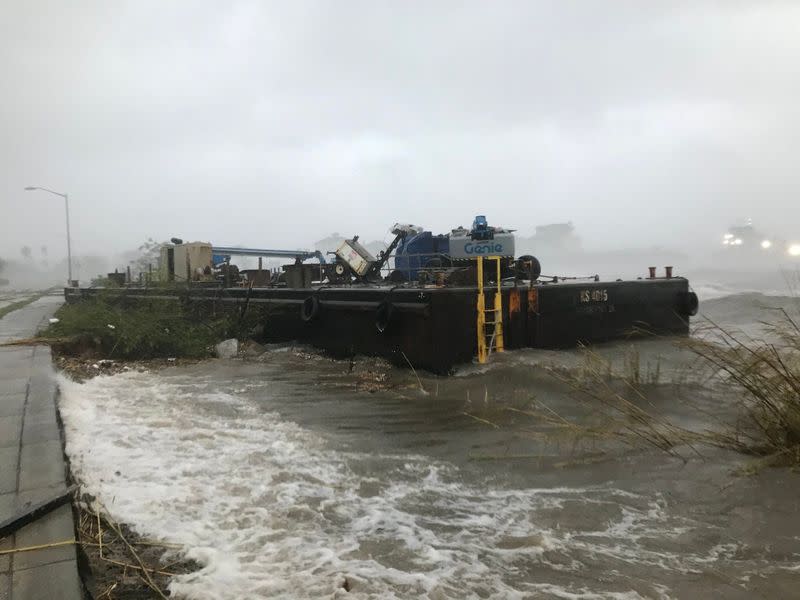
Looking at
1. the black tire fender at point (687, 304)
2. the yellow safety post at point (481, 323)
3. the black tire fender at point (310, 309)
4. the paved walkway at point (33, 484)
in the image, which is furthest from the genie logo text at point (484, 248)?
the paved walkway at point (33, 484)

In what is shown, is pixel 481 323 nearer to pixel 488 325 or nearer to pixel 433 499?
pixel 488 325

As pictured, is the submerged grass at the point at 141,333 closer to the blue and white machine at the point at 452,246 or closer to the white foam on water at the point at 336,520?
the blue and white machine at the point at 452,246

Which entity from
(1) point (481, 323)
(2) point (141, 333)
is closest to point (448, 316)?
(1) point (481, 323)

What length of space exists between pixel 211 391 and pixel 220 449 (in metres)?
3.58

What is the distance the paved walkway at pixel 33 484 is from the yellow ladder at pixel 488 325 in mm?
6608

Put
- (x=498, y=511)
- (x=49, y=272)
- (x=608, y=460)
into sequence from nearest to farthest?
(x=498, y=511), (x=608, y=460), (x=49, y=272)

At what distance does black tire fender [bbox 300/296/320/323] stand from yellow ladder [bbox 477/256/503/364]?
436cm

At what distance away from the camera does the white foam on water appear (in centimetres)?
336

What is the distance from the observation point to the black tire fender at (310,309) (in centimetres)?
1314

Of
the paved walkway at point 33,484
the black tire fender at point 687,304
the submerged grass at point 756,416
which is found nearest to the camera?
the paved walkway at point 33,484

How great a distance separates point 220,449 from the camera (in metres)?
5.91

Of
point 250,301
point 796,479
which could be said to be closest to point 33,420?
point 796,479

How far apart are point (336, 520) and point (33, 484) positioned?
218 centimetres

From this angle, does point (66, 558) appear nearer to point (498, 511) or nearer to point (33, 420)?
point (498, 511)
